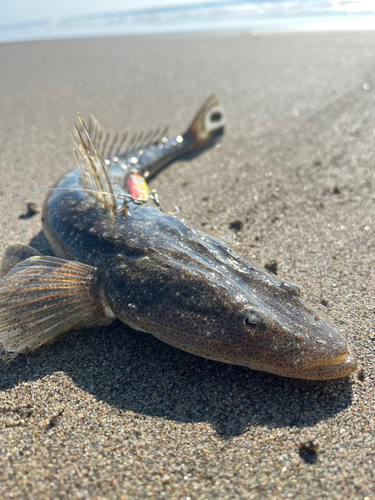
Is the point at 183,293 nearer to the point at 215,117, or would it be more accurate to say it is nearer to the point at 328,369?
the point at 328,369

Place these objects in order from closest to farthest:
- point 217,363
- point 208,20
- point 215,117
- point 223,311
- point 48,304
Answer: point 223,311 → point 217,363 → point 48,304 → point 215,117 → point 208,20

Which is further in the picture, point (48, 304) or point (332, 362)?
point (48, 304)

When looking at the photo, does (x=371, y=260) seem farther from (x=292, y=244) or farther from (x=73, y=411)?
(x=73, y=411)

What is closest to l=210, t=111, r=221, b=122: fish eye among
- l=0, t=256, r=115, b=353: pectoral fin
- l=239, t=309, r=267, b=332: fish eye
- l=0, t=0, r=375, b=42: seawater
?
l=0, t=256, r=115, b=353: pectoral fin

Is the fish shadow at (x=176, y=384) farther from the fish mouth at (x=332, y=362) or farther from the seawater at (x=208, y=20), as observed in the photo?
the seawater at (x=208, y=20)

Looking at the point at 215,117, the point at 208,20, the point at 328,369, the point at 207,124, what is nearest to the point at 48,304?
the point at 328,369

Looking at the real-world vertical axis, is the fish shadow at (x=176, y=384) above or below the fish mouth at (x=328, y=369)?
below

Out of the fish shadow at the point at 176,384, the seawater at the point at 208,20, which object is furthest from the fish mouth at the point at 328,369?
the seawater at the point at 208,20
